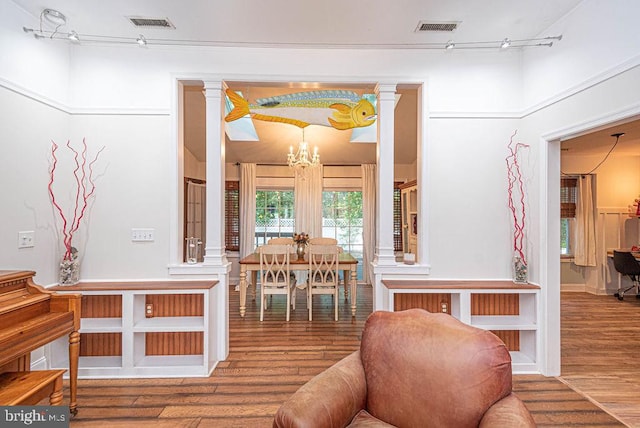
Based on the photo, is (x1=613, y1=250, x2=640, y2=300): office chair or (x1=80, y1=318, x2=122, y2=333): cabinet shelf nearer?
(x1=80, y1=318, x2=122, y2=333): cabinet shelf

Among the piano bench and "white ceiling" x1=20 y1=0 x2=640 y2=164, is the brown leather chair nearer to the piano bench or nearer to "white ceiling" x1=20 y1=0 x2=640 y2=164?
the piano bench

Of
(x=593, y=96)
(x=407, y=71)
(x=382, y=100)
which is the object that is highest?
(x=407, y=71)

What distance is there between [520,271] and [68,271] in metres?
4.01

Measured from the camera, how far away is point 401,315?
1.74 meters

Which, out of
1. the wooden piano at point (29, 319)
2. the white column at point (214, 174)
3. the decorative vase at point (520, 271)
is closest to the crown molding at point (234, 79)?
the white column at point (214, 174)

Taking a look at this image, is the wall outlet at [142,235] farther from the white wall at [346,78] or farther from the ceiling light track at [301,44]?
the ceiling light track at [301,44]

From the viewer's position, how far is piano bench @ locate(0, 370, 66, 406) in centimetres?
170

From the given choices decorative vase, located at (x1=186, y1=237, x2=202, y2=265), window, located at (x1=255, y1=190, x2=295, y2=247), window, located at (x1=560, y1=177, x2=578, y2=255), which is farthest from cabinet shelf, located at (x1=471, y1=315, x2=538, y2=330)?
window, located at (x1=255, y1=190, x2=295, y2=247)

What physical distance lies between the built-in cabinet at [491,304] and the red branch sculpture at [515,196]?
40 cm

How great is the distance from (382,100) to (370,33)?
23.8 inches

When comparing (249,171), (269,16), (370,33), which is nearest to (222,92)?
(269,16)

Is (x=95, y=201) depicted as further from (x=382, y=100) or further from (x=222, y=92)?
(x=382, y=100)

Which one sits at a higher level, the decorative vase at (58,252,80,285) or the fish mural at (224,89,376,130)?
the fish mural at (224,89,376,130)

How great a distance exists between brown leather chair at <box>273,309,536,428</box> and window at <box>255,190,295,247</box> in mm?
5425
